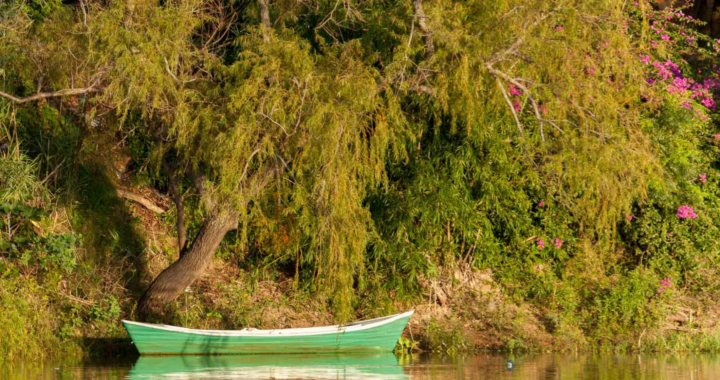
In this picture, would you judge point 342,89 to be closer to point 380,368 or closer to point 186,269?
point 380,368

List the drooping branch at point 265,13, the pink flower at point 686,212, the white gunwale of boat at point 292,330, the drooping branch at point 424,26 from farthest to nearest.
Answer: the pink flower at point 686,212 < the white gunwale of boat at point 292,330 < the drooping branch at point 265,13 < the drooping branch at point 424,26

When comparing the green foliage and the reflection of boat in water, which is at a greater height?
the green foliage

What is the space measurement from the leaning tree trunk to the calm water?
109 cm

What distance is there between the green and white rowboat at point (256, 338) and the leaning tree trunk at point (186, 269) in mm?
1026

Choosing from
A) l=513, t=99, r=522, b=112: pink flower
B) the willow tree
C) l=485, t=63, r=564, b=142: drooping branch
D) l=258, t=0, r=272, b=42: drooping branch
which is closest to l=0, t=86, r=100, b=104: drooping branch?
the willow tree

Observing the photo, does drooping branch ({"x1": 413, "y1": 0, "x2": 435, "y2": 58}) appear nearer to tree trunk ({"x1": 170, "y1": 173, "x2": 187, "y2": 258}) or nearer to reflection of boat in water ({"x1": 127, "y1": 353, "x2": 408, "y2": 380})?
reflection of boat in water ({"x1": 127, "y1": 353, "x2": 408, "y2": 380})

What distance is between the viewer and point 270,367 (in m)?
13.0

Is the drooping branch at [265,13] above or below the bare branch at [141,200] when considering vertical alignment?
above

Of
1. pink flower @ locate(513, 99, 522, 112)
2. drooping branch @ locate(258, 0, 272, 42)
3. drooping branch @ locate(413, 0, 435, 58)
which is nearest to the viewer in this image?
drooping branch @ locate(413, 0, 435, 58)

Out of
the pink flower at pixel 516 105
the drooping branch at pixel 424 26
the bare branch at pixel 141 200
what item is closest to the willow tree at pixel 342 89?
the drooping branch at pixel 424 26

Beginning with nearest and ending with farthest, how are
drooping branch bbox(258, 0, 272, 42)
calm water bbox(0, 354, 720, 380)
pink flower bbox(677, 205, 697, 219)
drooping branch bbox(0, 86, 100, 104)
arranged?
calm water bbox(0, 354, 720, 380) < drooping branch bbox(0, 86, 100, 104) < drooping branch bbox(258, 0, 272, 42) < pink flower bbox(677, 205, 697, 219)

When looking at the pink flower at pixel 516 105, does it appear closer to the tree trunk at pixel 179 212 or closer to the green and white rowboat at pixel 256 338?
the green and white rowboat at pixel 256 338

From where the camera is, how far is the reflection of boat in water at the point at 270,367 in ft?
39.0

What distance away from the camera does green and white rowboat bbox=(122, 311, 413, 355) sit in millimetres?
13648
